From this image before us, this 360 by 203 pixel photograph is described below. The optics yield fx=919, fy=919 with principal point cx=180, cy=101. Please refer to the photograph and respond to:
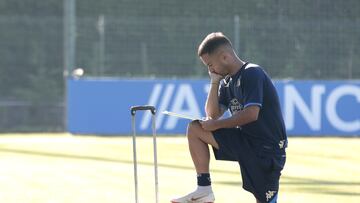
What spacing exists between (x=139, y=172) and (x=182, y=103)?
8.77 meters

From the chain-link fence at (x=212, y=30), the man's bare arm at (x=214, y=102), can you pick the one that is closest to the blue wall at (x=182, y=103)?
the chain-link fence at (x=212, y=30)

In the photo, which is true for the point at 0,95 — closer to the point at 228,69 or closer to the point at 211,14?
the point at 211,14

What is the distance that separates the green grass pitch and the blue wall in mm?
2103

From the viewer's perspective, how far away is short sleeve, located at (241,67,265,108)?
7.16 metres

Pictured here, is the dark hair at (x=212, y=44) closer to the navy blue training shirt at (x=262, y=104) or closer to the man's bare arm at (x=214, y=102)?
the navy blue training shirt at (x=262, y=104)

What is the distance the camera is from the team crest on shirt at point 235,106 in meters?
7.41

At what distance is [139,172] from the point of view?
12078 millimetres

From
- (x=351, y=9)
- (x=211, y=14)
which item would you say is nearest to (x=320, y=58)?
(x=351, y=9)

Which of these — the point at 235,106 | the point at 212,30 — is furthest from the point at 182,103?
the point at 235,106

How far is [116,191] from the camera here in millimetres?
9867

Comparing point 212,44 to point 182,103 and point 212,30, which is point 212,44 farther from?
point 212,30

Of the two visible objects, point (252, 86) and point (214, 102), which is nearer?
point (252, 86)

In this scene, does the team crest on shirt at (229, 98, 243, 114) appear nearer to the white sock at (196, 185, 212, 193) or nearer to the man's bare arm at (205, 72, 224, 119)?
the man's bare arm at (205, 72, 224, 119)

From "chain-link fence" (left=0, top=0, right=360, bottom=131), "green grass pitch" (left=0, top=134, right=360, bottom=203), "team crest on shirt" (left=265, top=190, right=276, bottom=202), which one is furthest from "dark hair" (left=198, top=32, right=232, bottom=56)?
"chain-link fence" (left=0, top=0, right=360, bottom=131)
